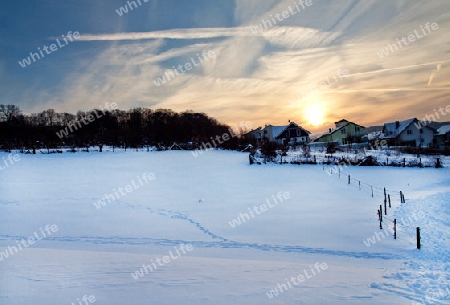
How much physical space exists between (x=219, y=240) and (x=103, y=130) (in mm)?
58391

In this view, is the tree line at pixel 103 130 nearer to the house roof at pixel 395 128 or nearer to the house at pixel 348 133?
the house at pixel 348 133

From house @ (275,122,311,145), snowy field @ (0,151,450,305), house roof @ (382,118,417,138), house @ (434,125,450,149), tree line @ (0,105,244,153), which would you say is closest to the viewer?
snowy field @ (0,151,450,305)

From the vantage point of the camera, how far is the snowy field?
620 centimetres

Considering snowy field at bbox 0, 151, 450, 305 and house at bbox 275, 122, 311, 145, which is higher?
house at bbox 275, 122, 311, 145

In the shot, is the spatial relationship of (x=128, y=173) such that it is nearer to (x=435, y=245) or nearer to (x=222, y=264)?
(x=222, y=264)

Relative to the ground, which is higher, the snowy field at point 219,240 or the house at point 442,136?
the house at point 442,136

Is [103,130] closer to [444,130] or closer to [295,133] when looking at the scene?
[295,133]

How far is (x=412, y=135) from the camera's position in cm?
5306

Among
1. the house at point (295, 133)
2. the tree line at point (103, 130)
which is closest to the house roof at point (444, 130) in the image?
the house at point (295, 133)

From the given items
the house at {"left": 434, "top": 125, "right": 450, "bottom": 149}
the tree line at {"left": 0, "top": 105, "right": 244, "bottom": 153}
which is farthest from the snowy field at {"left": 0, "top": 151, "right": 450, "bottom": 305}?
the house at {"left": 434, "top": 125, "right": 450, "bottom": 149}

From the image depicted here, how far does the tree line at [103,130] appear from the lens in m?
44.8

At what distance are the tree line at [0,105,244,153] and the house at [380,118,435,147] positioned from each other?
108ft

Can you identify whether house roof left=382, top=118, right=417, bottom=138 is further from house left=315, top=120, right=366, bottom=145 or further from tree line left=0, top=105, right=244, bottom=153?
tree line left=0, top=105, right=244, bottom=153

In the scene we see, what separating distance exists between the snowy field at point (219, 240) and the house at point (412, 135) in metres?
32.9
